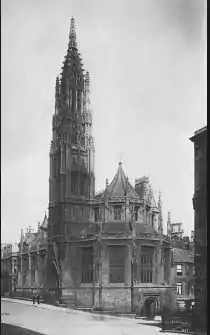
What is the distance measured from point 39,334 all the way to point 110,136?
136cm

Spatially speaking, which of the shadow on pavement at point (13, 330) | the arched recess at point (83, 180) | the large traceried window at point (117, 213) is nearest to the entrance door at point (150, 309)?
the large traceried window at point (117, 213)

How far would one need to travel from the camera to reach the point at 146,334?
3348mm

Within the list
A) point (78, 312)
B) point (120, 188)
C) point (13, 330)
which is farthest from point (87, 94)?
point (13, 330)

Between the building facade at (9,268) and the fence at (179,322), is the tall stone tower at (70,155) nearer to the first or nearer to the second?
the building facade at (9,268)

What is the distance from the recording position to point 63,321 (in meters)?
3.87

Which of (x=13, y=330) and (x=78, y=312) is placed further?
(x=13, y=330)

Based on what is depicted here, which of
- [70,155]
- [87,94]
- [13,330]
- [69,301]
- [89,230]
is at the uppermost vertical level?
[87,94]

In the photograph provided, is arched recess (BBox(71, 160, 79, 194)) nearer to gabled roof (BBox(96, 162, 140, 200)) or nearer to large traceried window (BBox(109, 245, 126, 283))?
gabled roof (BBox(96, 162, 140, 200))

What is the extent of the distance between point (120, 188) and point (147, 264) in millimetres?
495

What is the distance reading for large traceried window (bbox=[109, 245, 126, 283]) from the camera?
3627 mm

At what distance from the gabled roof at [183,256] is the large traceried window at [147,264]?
0.18 m

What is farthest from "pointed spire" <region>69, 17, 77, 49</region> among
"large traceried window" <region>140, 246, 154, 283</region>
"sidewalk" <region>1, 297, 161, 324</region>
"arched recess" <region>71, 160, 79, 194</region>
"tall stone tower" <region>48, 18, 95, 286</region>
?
"sidewalk" <region>1, 297, 161, 324</region>

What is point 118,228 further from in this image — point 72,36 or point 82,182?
point 72,36

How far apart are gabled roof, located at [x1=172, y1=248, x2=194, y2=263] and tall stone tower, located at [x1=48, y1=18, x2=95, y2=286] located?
29.0 inches
